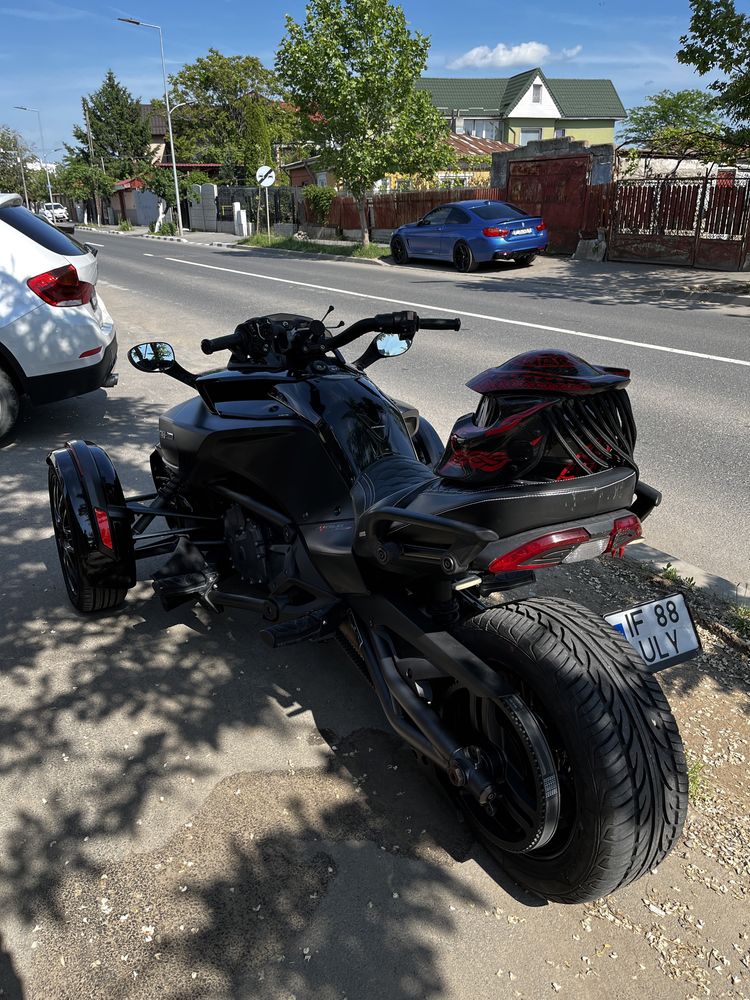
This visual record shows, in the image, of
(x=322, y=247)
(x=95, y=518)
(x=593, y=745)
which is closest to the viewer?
(x=593, y=745)

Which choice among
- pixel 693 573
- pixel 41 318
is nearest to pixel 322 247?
pixel 41 318

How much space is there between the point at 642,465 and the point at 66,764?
167 inches

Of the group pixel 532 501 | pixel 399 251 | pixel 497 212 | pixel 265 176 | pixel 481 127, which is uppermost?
pixel 481 127

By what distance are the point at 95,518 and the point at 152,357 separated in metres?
0.73

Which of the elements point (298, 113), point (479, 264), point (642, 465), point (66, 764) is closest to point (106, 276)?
point (479, 264)

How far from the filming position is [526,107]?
64375 mm

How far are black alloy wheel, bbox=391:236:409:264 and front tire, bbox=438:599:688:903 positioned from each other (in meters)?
19.7

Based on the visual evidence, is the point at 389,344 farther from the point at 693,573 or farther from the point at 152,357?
the point at 693,573

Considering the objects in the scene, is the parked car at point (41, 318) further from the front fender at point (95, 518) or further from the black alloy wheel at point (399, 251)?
the black alloy wheel at point (399, 251)

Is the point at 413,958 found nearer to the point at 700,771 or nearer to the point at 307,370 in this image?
the point at 700,771

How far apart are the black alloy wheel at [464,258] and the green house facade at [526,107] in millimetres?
52193

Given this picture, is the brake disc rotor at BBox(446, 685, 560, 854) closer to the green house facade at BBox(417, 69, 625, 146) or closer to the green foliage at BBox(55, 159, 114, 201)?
the green house facade at BBox(417, 69, 625, 146)

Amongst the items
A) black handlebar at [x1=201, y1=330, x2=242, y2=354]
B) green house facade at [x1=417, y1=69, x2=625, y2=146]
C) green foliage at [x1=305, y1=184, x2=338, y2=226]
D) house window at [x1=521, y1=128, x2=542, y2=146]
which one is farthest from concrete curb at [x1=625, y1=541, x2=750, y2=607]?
house window at [x1=521, y1=128, x2=542, y2=146]

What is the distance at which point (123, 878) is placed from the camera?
7.39 ft
